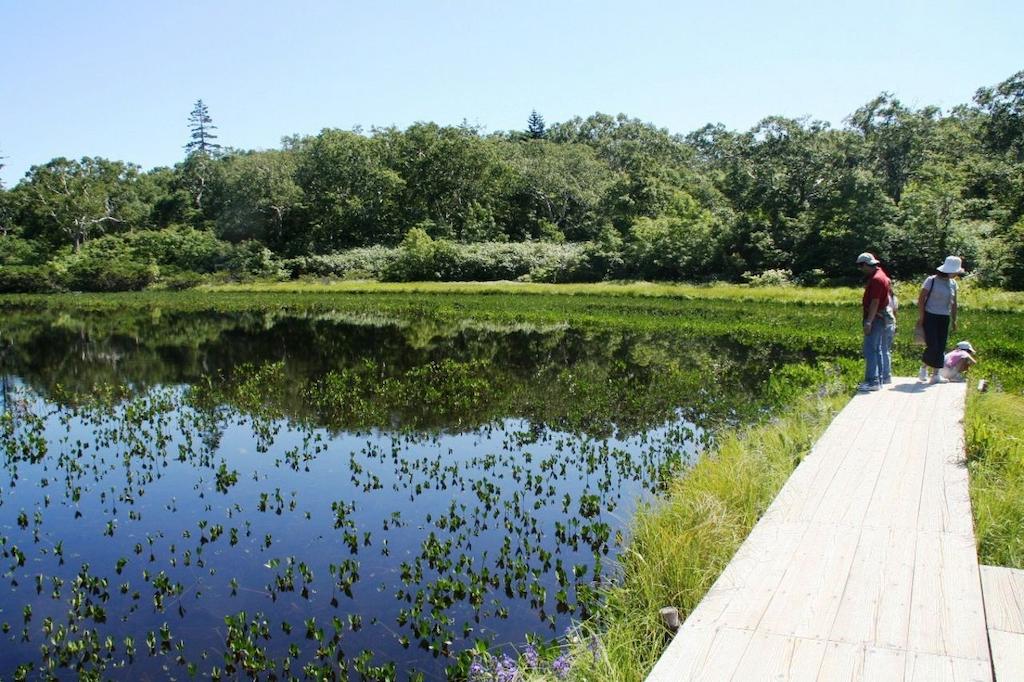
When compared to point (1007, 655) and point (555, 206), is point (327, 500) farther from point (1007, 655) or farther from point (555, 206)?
point (555, 206)

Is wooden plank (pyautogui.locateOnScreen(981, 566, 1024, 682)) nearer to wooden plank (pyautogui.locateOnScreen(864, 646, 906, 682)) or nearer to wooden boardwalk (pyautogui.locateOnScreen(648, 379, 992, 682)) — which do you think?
wooden boardwalk (pyautogui.locateOnScreen(648, 379, 992, 682))

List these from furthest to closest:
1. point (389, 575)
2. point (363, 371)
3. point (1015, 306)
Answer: point (1015, 306) < point (363, 371) < point (389, 575)

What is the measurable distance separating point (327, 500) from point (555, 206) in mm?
55343

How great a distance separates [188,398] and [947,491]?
14.7 metres

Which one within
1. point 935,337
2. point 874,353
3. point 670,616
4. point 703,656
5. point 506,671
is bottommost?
point 506,671

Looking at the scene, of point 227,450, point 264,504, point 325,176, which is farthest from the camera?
point 325,176

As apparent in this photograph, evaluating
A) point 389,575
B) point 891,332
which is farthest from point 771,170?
point 389,575

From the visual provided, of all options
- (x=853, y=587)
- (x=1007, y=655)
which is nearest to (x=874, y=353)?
(x=853, y=587)

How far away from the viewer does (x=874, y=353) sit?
11180 millimetres

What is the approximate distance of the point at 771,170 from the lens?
142 ft

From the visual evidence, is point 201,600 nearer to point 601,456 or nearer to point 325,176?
point 601,456

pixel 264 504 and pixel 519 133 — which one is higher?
pixel 519 133

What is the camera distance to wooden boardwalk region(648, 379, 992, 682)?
3975 mm

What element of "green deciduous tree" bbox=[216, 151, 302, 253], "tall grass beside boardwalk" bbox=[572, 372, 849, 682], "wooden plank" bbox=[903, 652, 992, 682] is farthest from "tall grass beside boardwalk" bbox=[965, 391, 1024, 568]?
"green deciduous tree" bbox=[216, 151, 302, 253]
